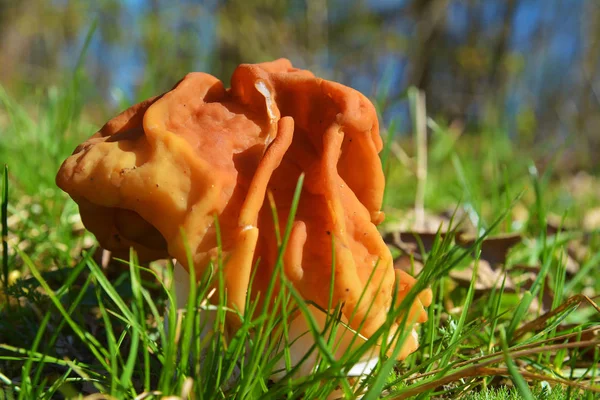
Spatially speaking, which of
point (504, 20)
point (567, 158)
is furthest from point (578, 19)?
point (567, 158)

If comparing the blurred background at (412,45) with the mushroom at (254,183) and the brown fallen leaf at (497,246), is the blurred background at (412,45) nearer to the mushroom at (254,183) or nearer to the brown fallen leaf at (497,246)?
the brown fallen leaf at (497,246)

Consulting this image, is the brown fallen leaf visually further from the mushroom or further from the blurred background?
the blurred background

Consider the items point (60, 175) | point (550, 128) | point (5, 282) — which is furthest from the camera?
point (550, 128)

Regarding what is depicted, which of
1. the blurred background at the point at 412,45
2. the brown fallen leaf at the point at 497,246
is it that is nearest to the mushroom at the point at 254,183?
the brown fallen leaf at the point at 497,246

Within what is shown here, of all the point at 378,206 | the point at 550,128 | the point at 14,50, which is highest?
the point at 378,206

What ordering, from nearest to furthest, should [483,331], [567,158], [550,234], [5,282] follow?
[5,282]
[483,331]
[550,234]
[567,158]

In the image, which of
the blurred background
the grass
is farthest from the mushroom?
the blurred background

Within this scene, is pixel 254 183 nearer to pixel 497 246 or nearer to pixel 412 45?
pixel 497 246

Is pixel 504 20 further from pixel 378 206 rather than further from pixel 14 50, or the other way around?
pixel 378 206
